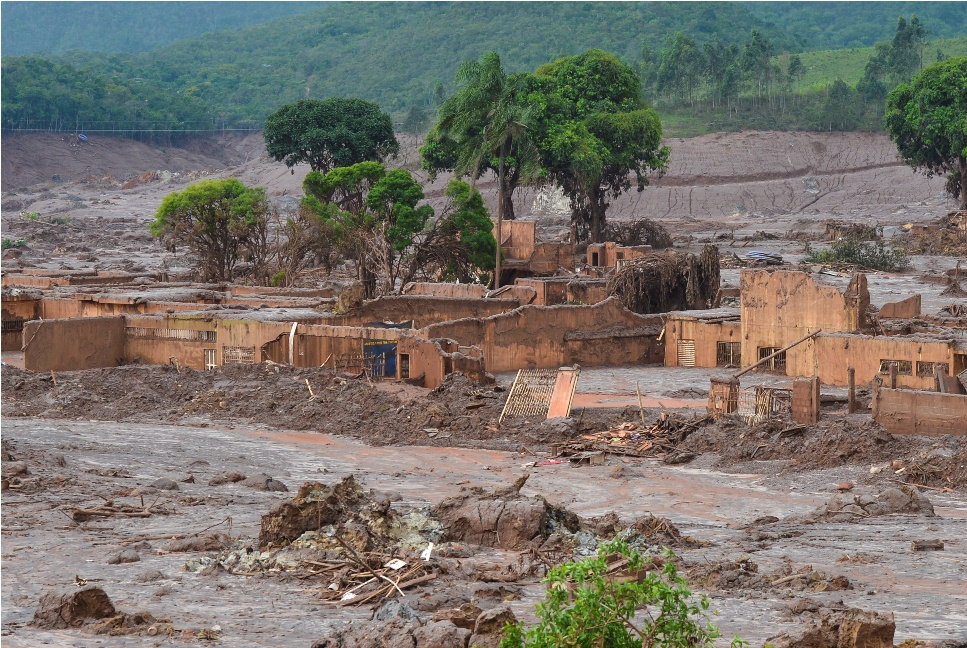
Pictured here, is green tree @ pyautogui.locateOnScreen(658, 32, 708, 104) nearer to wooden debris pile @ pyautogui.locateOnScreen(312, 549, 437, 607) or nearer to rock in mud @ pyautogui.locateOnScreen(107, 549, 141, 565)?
rock in mud @ pyautogui.locateOnScreen(107, 549, 141, 565)

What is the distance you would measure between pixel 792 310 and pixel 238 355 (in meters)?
12.3

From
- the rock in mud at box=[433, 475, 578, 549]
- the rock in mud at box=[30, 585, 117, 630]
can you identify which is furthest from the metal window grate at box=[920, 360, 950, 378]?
the rock in mud at box=[30, 585, 117, 630]

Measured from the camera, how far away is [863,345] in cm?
2742

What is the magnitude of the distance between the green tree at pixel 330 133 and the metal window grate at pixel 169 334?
140 ft

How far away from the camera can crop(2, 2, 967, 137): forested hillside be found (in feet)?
374

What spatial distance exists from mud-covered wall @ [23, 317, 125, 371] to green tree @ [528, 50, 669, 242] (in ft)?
113

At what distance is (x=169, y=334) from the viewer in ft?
102

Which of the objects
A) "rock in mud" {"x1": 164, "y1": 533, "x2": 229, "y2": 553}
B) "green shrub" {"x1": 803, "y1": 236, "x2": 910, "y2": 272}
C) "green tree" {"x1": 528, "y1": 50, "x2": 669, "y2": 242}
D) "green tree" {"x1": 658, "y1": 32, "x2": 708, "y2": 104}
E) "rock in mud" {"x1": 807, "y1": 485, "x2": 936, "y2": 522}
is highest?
"green tree" {"x1": 658, "y1": 32, "x2": 708, "y2": 104}

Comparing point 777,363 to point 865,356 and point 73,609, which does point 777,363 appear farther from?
point 73,609

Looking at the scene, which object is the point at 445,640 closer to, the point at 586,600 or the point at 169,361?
the point at 586,600

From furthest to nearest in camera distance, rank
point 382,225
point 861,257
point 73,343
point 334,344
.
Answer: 1. point 861,257
2. point 382,225
3. point 73,343
4. point 334,344

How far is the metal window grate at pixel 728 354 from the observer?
1264 inches

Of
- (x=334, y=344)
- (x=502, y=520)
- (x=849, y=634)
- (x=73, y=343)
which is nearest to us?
(x=849, y=634)

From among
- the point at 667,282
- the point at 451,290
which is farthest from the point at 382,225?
the point at 667,282
